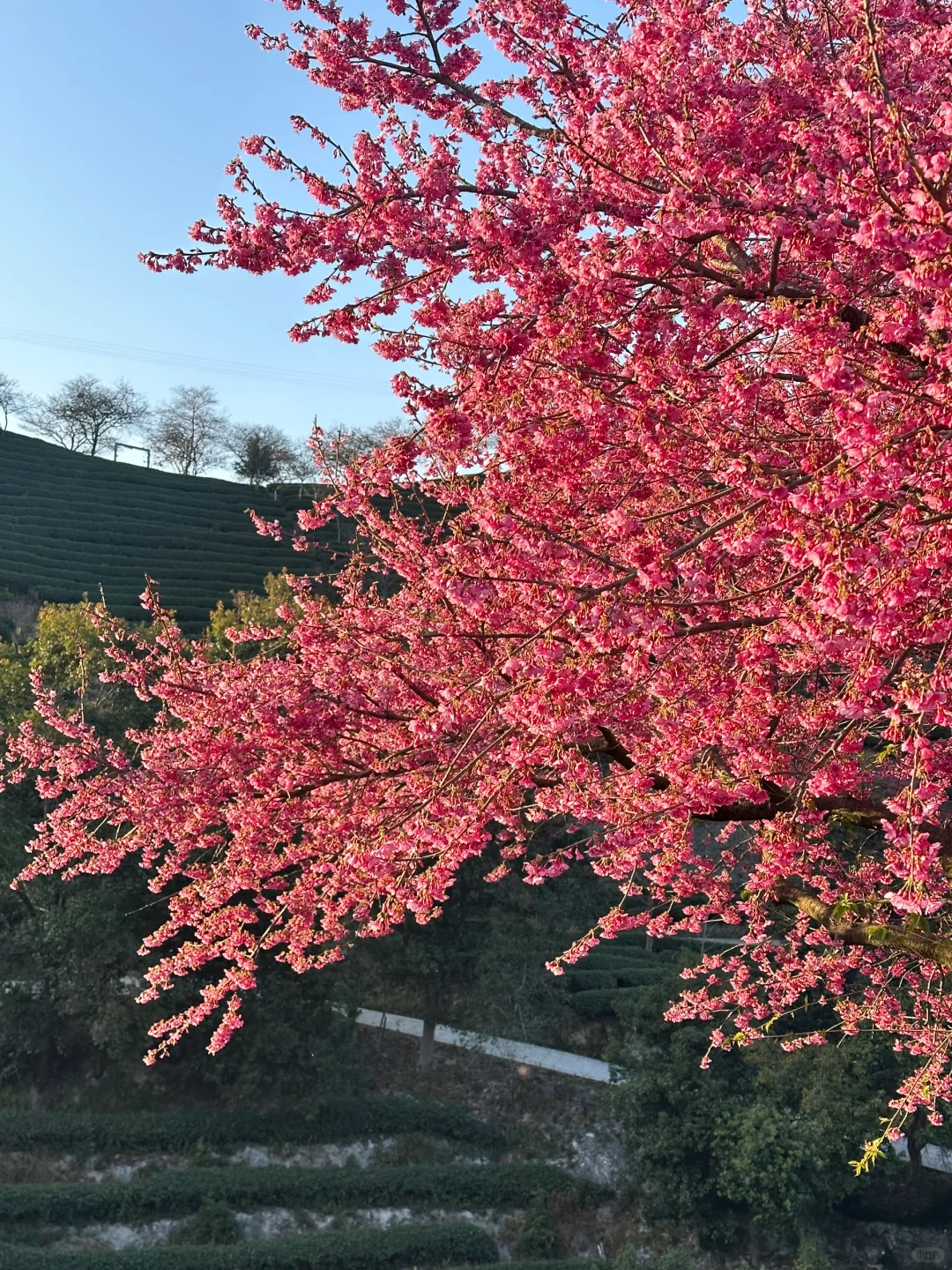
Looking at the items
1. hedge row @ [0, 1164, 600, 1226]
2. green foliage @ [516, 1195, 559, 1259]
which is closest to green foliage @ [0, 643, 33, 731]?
hedge row @ [0, 1164, 600, 1226]

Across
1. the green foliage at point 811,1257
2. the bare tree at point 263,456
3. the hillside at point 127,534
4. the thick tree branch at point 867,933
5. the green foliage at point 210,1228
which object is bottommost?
the green foliage at point 210,1228

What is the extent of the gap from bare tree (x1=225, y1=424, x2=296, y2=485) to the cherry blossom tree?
182 feet

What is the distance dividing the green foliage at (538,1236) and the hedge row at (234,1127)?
7.09 ft

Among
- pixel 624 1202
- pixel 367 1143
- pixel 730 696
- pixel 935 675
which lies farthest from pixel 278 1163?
pixel 935 675

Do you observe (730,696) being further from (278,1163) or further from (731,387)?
(278,1163)

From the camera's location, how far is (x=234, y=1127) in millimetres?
15266

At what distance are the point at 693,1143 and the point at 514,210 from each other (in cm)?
1299

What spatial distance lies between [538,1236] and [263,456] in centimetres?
5097

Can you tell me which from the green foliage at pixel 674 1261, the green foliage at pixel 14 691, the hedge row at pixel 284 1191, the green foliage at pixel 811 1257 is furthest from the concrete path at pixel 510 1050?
the green foliage at pixel 14 691

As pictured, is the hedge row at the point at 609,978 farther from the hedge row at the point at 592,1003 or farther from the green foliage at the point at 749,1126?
the green foliage at the point at 749,1126

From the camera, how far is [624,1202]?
1460 cm

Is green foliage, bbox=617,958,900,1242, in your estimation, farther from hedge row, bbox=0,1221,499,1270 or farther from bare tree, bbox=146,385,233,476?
bare tree, bbox=146,385,233,476

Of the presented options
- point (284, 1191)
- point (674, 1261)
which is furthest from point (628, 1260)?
point (284, 1191)

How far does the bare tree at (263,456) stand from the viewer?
59.4 m
